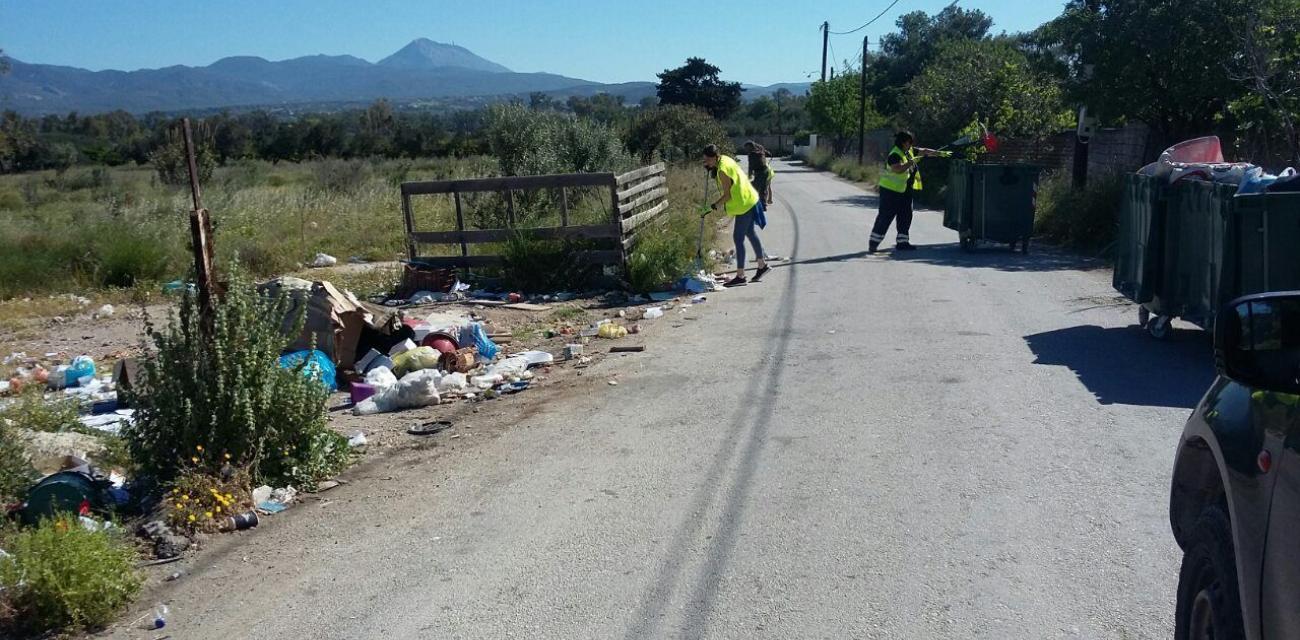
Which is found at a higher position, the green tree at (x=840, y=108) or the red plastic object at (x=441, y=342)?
the green tree at (x=840, y=108)

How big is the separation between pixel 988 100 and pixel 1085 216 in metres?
13.9

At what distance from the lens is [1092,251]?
610 inches

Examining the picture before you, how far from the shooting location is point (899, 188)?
15.9 m

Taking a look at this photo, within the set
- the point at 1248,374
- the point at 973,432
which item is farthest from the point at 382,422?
the point at 1248,374

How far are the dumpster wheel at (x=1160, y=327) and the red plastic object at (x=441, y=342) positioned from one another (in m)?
6.08

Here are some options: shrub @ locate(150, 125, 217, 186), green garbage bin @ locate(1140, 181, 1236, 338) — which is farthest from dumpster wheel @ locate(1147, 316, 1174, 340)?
shrub @ locate(150, 125, 217, 186)

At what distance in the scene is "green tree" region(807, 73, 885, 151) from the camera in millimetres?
65312

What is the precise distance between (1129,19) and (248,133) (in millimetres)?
53142

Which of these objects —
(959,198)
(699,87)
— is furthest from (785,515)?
(699,87)

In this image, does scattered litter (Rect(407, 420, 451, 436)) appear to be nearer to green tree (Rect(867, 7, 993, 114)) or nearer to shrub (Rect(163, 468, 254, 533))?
shrub (Rect(163, 468, 254, 533))

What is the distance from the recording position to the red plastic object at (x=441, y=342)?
956 centimetres

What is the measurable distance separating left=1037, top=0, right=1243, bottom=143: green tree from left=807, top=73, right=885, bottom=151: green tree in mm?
45997

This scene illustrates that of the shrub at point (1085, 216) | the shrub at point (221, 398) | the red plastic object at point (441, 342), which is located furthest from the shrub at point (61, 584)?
the shrub at point (1085, 216)

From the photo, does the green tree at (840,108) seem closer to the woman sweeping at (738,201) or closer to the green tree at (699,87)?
the green tree at (699,87)
